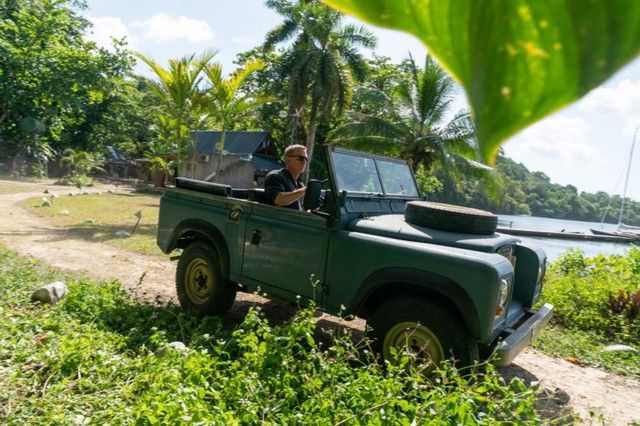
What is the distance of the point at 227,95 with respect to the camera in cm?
1255

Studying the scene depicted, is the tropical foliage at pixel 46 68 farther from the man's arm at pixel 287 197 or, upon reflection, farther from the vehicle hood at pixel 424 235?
the vehicle hood at pixel 424 235

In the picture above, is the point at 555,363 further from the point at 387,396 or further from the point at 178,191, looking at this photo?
the point at 178,191

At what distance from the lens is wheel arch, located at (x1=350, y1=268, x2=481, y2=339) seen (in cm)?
309

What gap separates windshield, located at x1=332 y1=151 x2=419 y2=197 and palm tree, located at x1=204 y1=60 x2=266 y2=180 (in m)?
8.08

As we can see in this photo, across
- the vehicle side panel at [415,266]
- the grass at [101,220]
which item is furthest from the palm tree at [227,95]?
the vehicle side panel at [415,266]

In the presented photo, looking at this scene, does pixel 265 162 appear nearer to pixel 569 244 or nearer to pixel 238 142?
pixel 238 142

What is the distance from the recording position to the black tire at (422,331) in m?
3.17

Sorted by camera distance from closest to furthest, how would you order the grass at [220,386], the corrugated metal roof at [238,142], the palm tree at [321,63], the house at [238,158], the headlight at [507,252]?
1. the grass at [220,386]
2. the headlight at [507,252]
3. the palm tree at [321,63]
4. the house at [238,158]
5. the corrugated metal roof at [238,142]

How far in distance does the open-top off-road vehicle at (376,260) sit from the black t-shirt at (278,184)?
148 mm

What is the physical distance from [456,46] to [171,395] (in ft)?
8.48

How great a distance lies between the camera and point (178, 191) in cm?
508

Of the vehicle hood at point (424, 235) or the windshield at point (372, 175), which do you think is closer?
the vehicle hood at point (424, 235)

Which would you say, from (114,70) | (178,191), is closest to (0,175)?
(114,70)

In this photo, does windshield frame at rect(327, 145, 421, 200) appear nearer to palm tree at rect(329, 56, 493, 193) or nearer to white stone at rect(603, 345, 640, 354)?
white stone at rect(603, 345, 640, 354)
